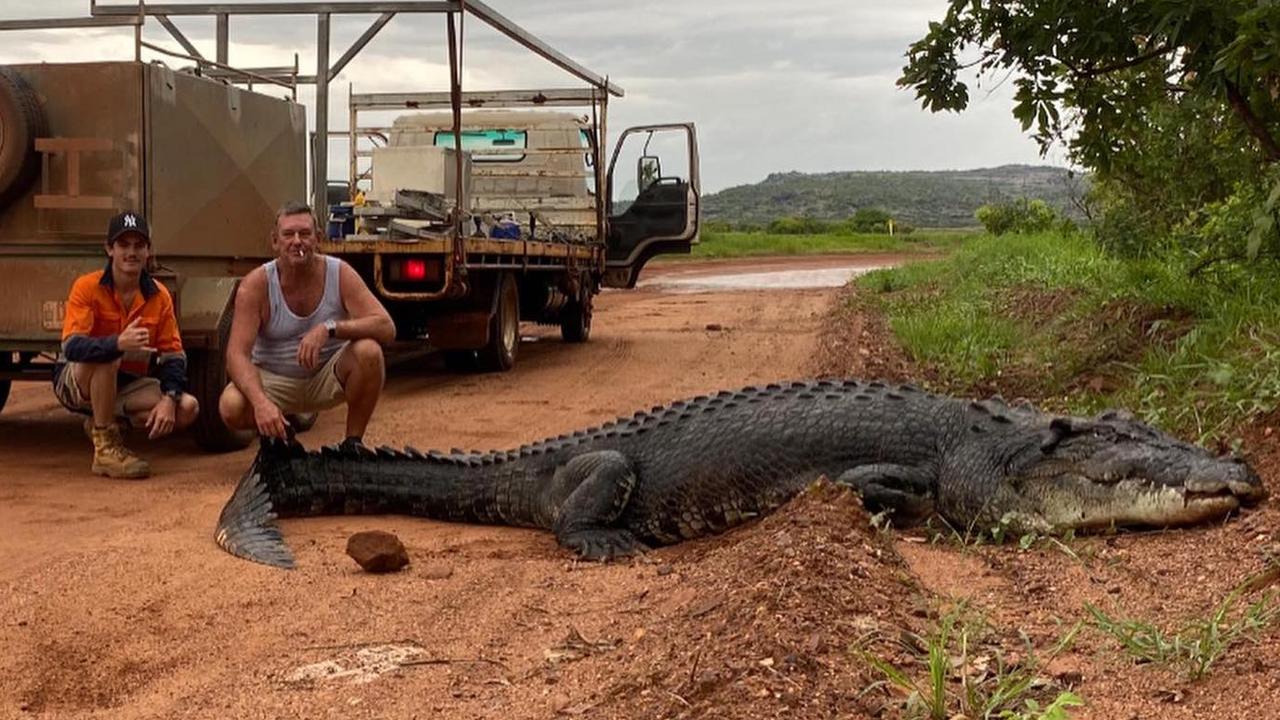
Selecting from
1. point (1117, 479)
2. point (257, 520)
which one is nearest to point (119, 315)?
point (257, 520)

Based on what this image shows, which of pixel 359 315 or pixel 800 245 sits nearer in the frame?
pixel 359 315

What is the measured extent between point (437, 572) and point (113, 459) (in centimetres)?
285

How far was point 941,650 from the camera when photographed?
2980 millimetres

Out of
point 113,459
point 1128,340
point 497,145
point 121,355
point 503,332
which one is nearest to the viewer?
point 121,355

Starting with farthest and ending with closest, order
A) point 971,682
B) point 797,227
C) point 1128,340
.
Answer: point 797,227 → point 1128,340 → point 971,682

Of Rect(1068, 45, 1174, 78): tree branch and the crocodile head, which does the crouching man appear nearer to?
the crocodile head

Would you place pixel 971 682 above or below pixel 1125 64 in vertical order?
below

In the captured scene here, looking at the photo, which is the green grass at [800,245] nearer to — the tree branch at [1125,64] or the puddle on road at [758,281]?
the puddle on road at [758,281]

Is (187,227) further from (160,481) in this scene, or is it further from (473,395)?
(473,395)

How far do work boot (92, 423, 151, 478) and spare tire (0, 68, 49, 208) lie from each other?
5.06 feet

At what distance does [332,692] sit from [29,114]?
5.05 metres

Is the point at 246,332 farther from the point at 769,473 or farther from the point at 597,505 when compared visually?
the point at 769,473

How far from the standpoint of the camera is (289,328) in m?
6.48

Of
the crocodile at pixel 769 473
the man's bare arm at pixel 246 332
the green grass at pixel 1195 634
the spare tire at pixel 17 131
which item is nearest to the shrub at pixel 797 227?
the spare tire at pixel 17 131
